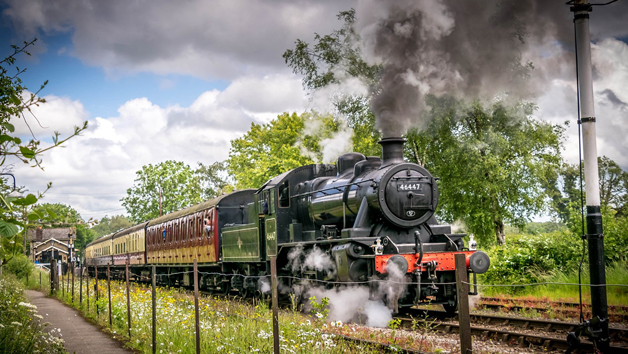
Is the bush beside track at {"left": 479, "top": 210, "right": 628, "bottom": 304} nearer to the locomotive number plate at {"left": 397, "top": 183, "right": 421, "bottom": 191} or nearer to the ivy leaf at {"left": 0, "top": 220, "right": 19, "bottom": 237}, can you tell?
the locomotive number plate at {"left": 397, "top": 183, "right": 421, "bottom": 191}

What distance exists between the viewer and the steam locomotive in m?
9.22

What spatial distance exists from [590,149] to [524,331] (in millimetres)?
3099

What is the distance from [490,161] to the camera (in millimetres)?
20125

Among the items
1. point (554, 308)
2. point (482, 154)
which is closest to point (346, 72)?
point (482, 154)

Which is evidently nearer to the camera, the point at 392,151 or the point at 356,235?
the point at 356,235

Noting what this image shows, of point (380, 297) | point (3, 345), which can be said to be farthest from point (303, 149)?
point (3, 345)

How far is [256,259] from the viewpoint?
12891mm

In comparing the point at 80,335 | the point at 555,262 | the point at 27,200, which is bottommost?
the point at 80,335

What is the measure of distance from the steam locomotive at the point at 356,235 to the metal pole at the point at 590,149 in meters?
1.89

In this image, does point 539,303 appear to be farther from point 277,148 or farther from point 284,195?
point 277,148

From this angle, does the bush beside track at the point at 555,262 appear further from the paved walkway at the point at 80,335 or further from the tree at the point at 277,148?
the tree at the point at 277,148

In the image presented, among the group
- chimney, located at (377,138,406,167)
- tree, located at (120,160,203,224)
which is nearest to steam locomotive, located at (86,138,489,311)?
chimney, located at (377,138,406,167)

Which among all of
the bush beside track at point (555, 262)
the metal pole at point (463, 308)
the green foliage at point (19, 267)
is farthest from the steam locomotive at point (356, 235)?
the green foliage at point (19, 267)

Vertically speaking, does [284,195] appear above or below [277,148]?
below
